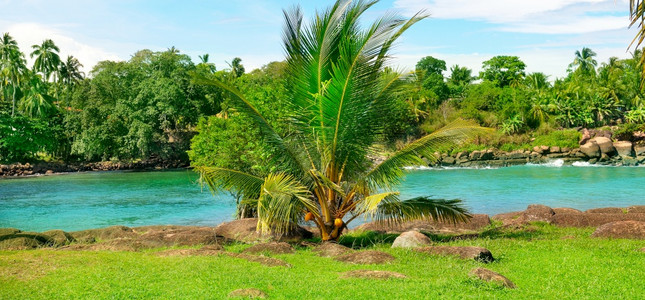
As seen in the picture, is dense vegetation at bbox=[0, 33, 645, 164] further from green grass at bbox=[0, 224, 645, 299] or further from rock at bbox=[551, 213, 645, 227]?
green grass at bbox=[0, 224, 645, 299]

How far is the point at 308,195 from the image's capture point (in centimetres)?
1148

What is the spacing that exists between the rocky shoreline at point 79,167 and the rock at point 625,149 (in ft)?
136

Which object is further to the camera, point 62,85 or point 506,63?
point 506,63

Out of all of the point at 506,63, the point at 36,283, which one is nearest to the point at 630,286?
the point at 36,283

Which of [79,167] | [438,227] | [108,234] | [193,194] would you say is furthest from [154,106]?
[438,227]

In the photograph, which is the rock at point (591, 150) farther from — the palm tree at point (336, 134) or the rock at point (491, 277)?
the rock at point (491, 277)

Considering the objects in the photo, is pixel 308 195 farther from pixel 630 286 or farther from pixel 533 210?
pixel 533 210

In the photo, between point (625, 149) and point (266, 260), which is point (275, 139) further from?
point (625, 149)

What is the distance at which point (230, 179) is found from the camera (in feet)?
38.9

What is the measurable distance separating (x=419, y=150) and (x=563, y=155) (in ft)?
148

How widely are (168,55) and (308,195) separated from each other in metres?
45.3

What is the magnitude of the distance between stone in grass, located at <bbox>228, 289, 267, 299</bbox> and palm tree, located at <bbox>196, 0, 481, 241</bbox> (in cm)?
400

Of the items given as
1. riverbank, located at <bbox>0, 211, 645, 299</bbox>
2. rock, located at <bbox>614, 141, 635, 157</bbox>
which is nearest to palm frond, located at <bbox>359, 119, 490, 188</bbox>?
riverbank, located at <bbox>0, 211, 645, 299</bbox>

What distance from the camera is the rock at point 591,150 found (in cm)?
5009
